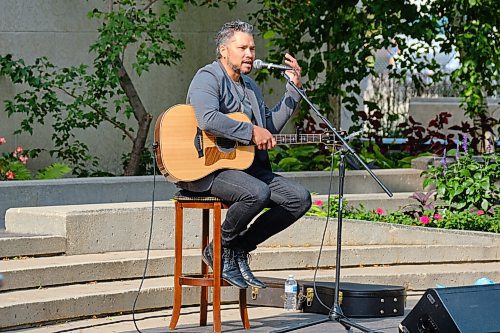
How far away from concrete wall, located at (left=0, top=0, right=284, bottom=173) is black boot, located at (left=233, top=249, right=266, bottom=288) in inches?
204

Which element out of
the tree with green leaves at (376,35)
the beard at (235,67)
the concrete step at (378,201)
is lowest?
the concrete step at (378,201)

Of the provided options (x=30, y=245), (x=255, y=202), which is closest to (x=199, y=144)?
(x=255, y=202)

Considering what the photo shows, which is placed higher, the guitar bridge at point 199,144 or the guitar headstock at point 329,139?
the guitar headstock at point 329,139

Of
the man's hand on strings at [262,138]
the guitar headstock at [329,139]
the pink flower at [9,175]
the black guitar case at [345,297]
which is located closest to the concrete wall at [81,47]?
the pink flower at [9,175]

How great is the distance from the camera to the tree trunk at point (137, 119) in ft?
38.0

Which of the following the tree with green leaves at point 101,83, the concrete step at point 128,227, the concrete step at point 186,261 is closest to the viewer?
the concrete step at point 186,261

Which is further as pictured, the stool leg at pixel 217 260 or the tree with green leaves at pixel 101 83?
the tree with green leaves at pixel 101 83

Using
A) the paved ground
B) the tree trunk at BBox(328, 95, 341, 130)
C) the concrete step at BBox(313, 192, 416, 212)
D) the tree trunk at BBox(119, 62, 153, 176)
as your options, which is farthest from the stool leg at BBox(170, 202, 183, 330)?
the tree trunk at BBox(328, 95, 341, 130)

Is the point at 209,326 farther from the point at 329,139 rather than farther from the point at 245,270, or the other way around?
the point at 329,139

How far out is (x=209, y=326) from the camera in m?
7.25

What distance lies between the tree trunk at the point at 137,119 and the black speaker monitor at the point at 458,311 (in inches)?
248

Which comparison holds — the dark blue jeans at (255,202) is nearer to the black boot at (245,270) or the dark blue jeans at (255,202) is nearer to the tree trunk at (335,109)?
the black boot at (245,270)

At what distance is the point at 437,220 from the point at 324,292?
232 centimetres

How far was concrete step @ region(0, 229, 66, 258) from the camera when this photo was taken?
25.5 ft
